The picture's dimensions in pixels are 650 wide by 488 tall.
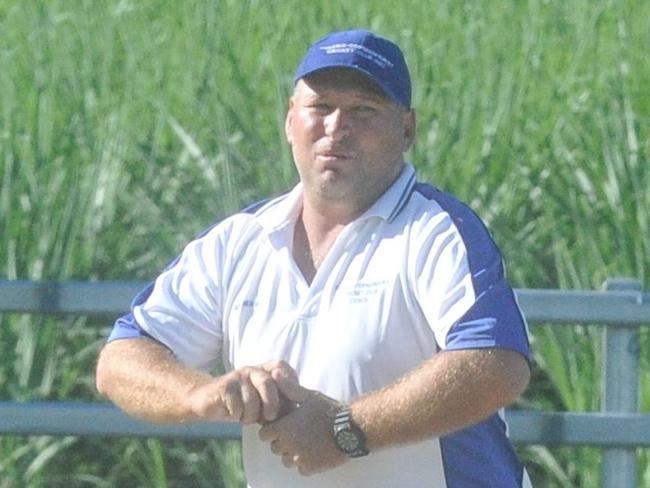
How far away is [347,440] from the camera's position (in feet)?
8.95

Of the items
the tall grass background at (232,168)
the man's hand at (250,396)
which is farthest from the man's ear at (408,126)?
the tall grass background at (232,168)

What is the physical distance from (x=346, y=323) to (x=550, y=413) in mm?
1383

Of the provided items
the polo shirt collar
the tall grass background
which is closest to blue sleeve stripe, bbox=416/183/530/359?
the polo shirt collar

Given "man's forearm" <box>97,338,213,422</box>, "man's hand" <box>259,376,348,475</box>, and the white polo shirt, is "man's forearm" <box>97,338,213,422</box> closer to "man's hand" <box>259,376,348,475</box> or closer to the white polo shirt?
the white polo shirt

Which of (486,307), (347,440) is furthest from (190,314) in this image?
(486,307)

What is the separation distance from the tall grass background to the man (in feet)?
5.27

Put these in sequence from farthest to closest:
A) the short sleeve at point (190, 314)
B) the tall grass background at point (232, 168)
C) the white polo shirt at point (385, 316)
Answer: the tall grass background at point (232, 168) → the short sleeve at point (190, 314) → the white polo shirt at point (385, 316)

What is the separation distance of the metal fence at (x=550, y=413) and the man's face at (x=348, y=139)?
1.15 metres

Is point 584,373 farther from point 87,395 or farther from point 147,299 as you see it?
point 147,299

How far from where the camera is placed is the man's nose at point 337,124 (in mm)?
2961

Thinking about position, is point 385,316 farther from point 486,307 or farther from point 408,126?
point 408,126

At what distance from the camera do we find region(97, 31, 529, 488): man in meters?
2.73

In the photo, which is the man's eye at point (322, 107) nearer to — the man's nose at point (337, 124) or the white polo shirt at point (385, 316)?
the man's nose at point (337, 124)

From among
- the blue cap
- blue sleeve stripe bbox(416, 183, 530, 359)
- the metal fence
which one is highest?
the blue cap
